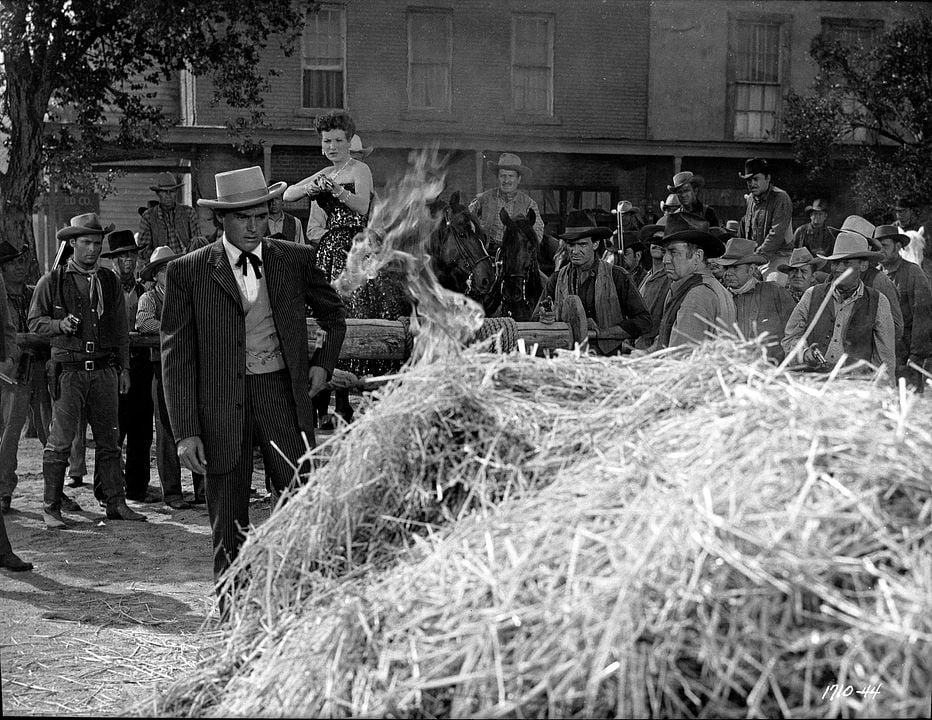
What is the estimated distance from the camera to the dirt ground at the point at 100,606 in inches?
181

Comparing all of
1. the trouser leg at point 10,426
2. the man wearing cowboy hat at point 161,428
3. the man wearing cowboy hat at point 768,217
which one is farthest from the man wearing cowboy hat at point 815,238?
the trouser leg at point 10,426

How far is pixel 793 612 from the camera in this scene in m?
2.60

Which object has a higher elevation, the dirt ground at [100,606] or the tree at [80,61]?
the tree at [80,61]

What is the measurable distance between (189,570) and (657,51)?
16.5m

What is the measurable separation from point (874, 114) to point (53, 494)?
603 inches

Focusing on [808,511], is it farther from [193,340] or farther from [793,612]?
[193,340]

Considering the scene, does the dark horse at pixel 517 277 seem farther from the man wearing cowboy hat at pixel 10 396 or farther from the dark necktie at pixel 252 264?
the dark necktie at pixel 252 264

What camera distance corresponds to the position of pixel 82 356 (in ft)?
26.4

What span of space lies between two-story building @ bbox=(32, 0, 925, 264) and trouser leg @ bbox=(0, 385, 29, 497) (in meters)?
11.4

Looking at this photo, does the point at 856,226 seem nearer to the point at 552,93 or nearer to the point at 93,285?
the point at 93,285

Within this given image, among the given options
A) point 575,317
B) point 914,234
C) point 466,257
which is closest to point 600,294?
point 575,317

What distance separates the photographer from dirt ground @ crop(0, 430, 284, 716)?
460cm

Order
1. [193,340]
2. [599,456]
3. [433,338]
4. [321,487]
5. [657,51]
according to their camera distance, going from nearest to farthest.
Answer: [599,456]
[321,487]
[433,338]
[193,340]
[657,51]

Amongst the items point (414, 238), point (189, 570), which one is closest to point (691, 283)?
point (414, 238)
